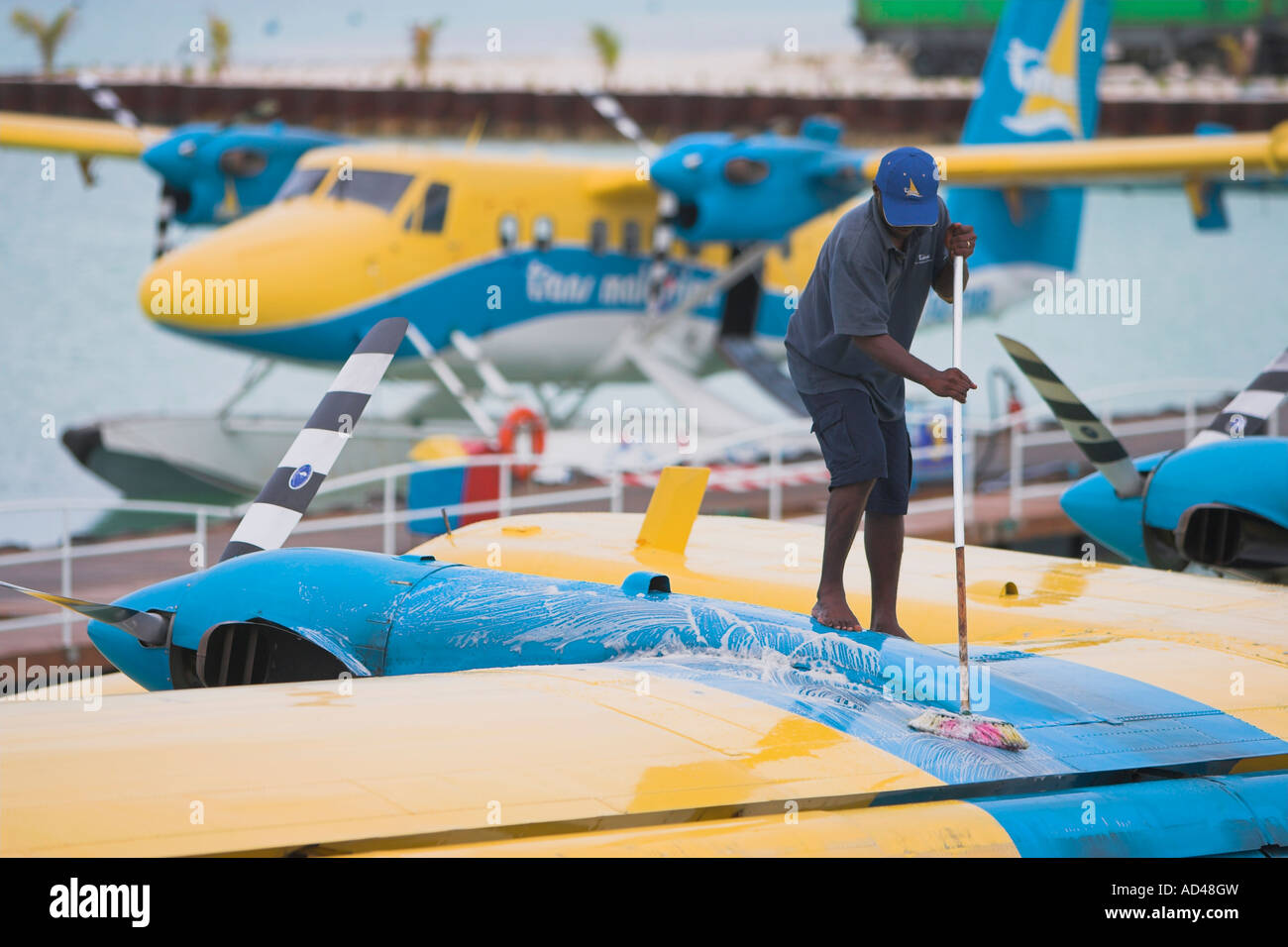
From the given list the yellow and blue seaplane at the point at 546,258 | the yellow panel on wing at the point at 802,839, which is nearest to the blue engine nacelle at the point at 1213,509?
the yellow panel on wing at the point at 802,839

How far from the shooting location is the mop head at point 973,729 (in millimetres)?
3025

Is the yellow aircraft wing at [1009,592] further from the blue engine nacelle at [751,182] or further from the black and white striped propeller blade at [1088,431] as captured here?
the blue engine nacelle at [751,182]

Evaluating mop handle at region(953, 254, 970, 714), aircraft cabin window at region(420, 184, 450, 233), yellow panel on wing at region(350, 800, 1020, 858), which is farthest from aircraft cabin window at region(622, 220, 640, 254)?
yellow panel on wing at region(350, 800, 1020, 858)

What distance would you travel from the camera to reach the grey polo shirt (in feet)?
12.5

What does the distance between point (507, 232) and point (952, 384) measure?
43.6ft

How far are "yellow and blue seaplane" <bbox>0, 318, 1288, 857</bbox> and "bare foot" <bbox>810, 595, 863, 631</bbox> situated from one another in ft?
0.26

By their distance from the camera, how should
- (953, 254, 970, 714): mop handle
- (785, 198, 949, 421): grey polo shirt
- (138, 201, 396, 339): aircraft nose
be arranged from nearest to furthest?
(953, 254, 970, 714): mop handle < (785, 198, 949, 421): grey polo shirt < (138, 201, 396, 339): aircraft nose

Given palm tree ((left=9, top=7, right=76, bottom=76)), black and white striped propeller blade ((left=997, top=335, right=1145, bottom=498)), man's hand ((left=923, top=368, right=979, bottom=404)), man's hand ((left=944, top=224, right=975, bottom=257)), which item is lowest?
black and white striped propeller blade ((left=997, top=335, right=1145, bottom=498))

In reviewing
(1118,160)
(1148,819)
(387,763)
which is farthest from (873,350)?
(1118,160)

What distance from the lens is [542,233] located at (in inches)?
645

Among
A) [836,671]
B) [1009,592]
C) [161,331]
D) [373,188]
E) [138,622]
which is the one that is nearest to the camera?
[836,671]

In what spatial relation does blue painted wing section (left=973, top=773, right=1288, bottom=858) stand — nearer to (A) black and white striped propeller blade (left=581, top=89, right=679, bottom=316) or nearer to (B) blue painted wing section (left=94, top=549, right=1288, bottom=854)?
(B) blue painted wing section (left=94, top=549, right=1288, bottom=854)

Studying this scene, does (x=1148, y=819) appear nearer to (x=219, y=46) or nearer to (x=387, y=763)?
(x=387, y=763)

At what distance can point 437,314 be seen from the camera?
52.7 feet
